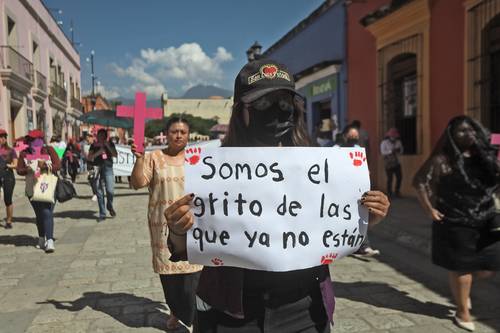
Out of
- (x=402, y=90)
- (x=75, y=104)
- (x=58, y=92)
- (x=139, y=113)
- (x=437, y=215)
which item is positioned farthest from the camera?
(x=75, y=104)

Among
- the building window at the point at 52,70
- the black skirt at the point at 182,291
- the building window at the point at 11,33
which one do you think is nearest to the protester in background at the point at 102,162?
the black skirt at the point at 182,291

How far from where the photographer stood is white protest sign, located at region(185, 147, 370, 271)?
5.57 feet

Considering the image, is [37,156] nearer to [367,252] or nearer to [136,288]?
[136,288]

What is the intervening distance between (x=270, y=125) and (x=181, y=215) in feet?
1.72

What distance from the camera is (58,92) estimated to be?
30.4 m

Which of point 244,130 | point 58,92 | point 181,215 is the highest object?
point 58,92

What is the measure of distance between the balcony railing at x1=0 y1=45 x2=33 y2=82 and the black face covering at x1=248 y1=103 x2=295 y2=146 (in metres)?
20.1

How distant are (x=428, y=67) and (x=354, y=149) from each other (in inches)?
351

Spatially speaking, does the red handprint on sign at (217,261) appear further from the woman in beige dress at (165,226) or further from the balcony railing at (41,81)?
the balcony railing at (41,81)

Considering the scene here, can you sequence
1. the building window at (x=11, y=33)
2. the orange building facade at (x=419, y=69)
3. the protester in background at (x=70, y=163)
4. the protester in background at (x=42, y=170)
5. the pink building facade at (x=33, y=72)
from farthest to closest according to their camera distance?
the building window at (x=11, y=33), the pink building facade at (x=33, y=72), the protester in background at (x=70, y=163), the orange building facade at (x=419, y=69), the protester in background at (x=42, y=170)

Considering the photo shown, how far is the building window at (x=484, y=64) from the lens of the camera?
8.09 m

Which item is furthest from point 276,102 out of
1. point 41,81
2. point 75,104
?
point 75,104

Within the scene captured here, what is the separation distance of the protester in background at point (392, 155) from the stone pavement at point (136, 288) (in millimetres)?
2581

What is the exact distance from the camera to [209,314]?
1.78 metres
